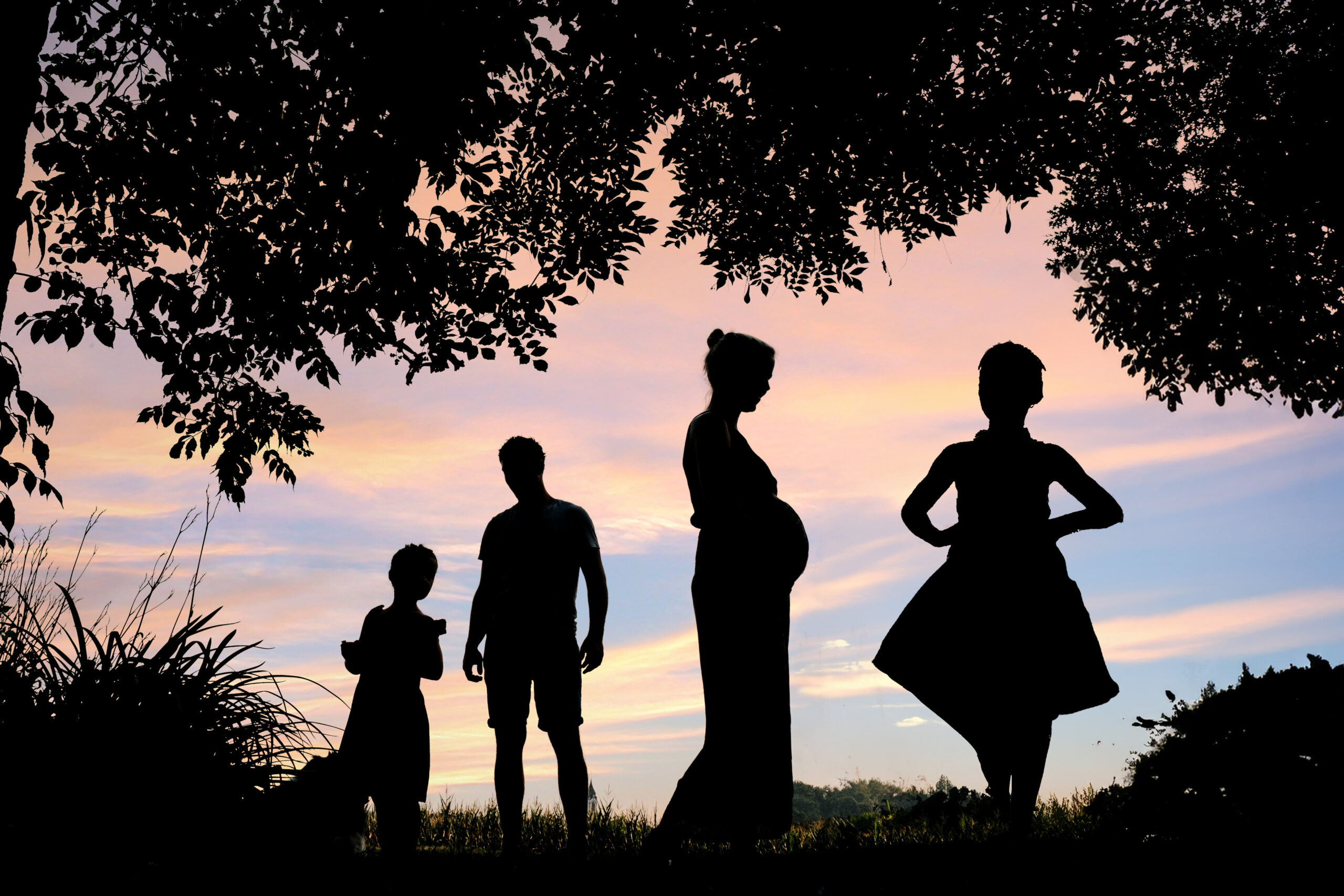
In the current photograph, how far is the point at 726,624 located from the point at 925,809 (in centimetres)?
476

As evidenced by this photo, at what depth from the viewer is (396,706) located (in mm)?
5719

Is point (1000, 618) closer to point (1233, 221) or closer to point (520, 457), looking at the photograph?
point (520, 457)

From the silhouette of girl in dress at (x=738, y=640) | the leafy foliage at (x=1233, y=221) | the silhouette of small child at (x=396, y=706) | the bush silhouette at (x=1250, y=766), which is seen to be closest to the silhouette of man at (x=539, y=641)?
the silhouette of small child at (x=396, y=706)

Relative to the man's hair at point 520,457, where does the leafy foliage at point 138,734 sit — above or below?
below

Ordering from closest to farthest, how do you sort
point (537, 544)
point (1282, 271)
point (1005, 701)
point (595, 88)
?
point (1005, 701)
point (537, 544)
point (595, 88)
point (1282, 271)

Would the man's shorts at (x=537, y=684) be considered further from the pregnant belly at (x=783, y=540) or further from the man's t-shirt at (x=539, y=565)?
the pregnant belly at (x=783, y=540)

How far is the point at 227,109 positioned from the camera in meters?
8.24

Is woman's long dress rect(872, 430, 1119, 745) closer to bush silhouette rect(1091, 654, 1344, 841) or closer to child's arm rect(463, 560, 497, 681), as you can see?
bush silhouette rect(1091, 654, 1344, 841)

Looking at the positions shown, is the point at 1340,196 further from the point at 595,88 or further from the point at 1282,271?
the point at 595,88

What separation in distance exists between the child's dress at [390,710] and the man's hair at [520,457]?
1.09 meters

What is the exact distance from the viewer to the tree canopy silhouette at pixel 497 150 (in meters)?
8.09

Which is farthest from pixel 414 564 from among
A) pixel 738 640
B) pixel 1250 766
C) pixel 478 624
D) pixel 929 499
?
pixel 1250 766

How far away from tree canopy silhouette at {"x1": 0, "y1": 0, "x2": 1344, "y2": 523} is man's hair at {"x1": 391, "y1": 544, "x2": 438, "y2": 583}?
2.75 m

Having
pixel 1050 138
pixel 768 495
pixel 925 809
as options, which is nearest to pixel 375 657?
pixel 768 495
